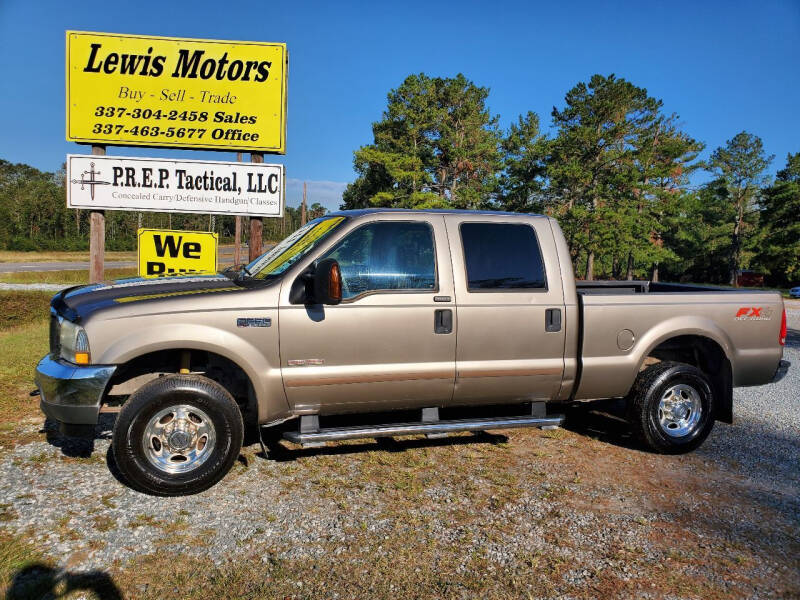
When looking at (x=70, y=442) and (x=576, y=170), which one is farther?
(x=576, y=170)

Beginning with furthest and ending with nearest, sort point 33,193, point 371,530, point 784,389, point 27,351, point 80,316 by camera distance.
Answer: point 33,193 → point 27,351 → point 784,389 → point 80,316 → point 371,530

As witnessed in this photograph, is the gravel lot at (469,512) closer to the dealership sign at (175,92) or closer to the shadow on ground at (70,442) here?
the shadow on ground at (70,442)

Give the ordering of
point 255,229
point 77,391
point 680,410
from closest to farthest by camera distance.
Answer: point 77,391
point 680,410
point 255,229

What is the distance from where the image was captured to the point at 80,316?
3.79 meters

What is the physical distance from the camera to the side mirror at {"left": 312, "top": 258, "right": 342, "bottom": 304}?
3869 millimetres

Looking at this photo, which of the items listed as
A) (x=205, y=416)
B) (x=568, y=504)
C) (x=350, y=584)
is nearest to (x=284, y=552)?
(x=350, y=584)

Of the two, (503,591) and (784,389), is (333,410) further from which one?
(784,389)

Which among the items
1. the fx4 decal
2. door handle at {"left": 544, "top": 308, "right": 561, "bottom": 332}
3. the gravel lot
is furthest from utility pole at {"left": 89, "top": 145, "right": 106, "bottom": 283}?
the fx4 decal

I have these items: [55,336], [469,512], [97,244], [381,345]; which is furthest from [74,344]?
[97,244]

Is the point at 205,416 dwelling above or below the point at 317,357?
below

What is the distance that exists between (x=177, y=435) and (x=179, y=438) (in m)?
0.02

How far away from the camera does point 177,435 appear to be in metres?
3.89

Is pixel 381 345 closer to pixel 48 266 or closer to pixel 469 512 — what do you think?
pixel 469 512

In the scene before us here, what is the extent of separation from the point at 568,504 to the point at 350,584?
173 centimetres
